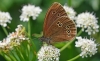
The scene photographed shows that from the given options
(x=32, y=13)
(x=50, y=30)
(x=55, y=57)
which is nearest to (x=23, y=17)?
(x=32, y=13)

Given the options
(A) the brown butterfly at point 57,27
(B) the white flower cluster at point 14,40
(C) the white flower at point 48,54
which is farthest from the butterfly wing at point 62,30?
(B) the white flower cluster at point 14,40

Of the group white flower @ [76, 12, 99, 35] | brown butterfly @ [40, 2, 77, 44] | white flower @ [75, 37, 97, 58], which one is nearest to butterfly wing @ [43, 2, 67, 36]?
brown butterfly @ [40, 2, 77, 44]

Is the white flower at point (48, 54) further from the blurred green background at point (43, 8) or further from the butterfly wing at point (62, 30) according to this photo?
the blurred green background at point (43, 8)

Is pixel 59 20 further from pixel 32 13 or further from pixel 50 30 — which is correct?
pixel 32 13

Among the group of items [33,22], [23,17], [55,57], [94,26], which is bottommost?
[55,57]

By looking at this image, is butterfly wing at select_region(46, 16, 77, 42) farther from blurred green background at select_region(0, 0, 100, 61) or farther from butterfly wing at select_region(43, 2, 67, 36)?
blurred green background at select_region(0, 0, 100, 61)
